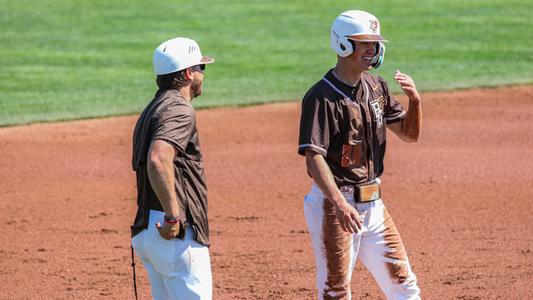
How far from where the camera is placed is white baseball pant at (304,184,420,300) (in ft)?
20.1

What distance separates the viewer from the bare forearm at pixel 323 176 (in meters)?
5.87

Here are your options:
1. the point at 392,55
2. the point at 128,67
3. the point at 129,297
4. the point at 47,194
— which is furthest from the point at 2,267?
the point at 392,55

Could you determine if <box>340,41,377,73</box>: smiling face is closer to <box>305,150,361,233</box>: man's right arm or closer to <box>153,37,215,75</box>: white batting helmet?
<box>305,150,361,233</box>: man's right arm

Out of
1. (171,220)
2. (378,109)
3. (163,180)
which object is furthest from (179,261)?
(378,109)

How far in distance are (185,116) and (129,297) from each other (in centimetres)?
272

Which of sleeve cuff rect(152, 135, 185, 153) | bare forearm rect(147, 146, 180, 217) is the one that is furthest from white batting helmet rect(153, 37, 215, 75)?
bare forearm rect(147, 146, 180, 217)

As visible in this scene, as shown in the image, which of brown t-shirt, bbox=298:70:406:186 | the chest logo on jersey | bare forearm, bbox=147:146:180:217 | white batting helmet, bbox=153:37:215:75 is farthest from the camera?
the chest logo on jersey

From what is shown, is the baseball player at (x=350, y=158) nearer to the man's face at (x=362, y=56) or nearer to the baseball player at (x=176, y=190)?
the man's face at (x=362, y=56)

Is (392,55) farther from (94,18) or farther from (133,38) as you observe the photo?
(94,18)

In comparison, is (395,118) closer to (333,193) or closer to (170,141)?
(333,193)

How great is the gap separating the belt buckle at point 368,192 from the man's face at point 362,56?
697mm

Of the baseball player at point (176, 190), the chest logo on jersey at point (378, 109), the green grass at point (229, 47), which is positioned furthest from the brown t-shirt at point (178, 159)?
the green grass at point (229, 47)

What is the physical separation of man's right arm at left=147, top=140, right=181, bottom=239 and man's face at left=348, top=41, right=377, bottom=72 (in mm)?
1335

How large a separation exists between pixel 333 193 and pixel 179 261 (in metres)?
0.97
